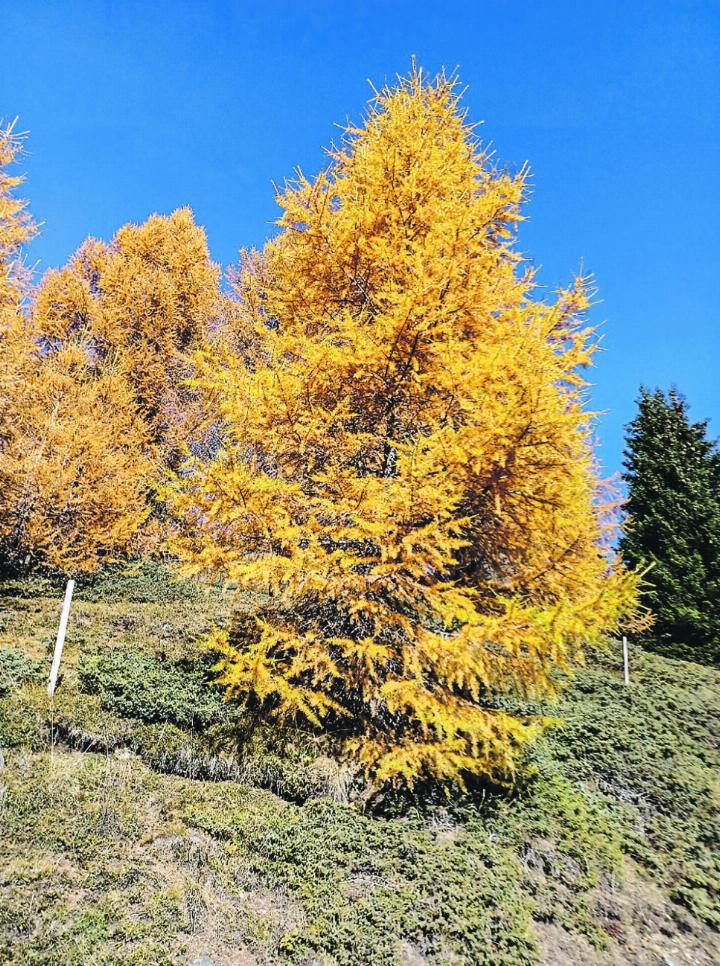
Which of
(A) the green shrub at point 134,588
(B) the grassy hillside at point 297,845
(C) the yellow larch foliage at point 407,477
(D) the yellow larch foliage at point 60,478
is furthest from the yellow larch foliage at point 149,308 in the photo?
(B) the grassy hillside at point 297,845

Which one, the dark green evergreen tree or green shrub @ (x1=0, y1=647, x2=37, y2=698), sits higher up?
the dark green evergreen tree

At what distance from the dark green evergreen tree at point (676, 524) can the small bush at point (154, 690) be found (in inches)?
349

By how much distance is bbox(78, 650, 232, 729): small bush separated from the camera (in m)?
5.38

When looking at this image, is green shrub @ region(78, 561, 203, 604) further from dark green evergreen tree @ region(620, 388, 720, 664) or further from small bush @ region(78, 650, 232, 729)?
dark green evergreen tree @ region(620, 388, 720, 664)

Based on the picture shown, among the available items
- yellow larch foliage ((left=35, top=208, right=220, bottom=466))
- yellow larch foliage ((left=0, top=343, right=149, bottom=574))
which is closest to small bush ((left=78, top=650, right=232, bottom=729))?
yellow larch foliage ((left=0, top=343, right=149, bottom=574))

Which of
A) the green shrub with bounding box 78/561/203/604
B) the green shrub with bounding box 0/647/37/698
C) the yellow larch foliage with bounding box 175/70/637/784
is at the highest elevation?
the yellow larch foliage with bounding box 175/70/637/784

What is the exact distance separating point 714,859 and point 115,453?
13.0 metres

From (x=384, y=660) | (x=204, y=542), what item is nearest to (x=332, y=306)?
(x=204, y=542)

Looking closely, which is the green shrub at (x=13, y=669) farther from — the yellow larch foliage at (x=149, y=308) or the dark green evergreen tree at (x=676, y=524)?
the dark green evergreen tree at (x=676, y=524)

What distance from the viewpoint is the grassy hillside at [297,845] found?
332 centimetres

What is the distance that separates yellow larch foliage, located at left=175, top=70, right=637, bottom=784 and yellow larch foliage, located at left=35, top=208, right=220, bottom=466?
11.2 m

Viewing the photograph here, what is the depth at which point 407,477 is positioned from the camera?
172 inches

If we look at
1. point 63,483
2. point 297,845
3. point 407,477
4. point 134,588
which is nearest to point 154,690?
point 297,845

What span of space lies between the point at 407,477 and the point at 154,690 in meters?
3.63
